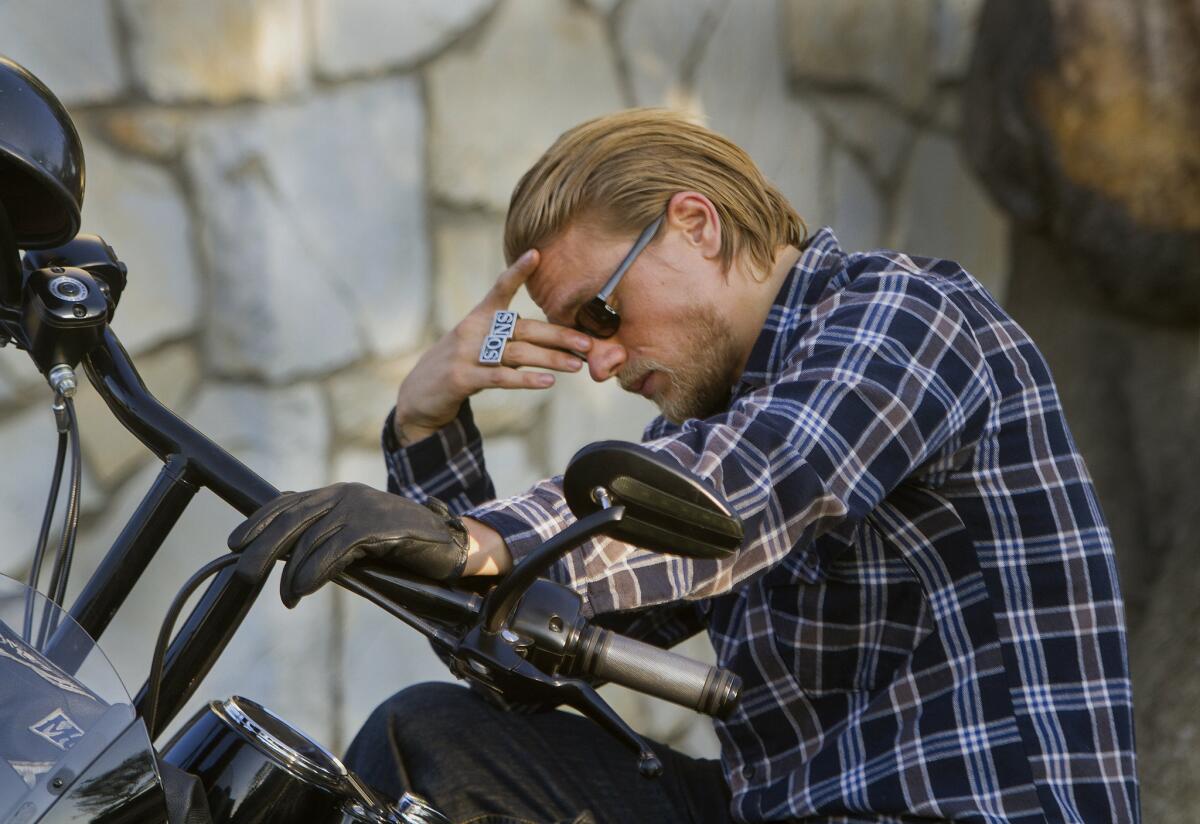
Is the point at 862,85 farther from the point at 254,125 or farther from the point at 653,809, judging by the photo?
the point at 653,809

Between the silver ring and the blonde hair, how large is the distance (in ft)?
0.41

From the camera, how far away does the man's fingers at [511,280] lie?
1.85 meters

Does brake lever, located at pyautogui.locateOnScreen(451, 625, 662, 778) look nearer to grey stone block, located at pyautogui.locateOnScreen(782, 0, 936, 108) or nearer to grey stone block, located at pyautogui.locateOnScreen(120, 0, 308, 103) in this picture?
grey stone block, located at pyautogui.locateOnScreen(120, 0, 308, 103)

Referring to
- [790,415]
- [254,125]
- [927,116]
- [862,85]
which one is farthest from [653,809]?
[927,116]

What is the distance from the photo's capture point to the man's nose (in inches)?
71.3

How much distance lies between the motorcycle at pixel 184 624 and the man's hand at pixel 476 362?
0.61 m

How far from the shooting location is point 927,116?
4121 millimetres

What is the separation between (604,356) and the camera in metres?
1.81

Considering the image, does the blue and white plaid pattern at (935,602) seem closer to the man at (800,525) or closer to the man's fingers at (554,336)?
the man at (800,525)

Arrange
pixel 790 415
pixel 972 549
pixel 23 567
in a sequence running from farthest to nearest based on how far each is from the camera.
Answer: pixel 23 567 < pixel 972 549 < pixel 790 415

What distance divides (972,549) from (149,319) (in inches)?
59.3

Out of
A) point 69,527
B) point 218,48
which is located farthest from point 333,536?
point 218,48

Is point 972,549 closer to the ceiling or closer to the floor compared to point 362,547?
closer to the ceiling

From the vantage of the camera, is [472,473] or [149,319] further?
[149,319]
